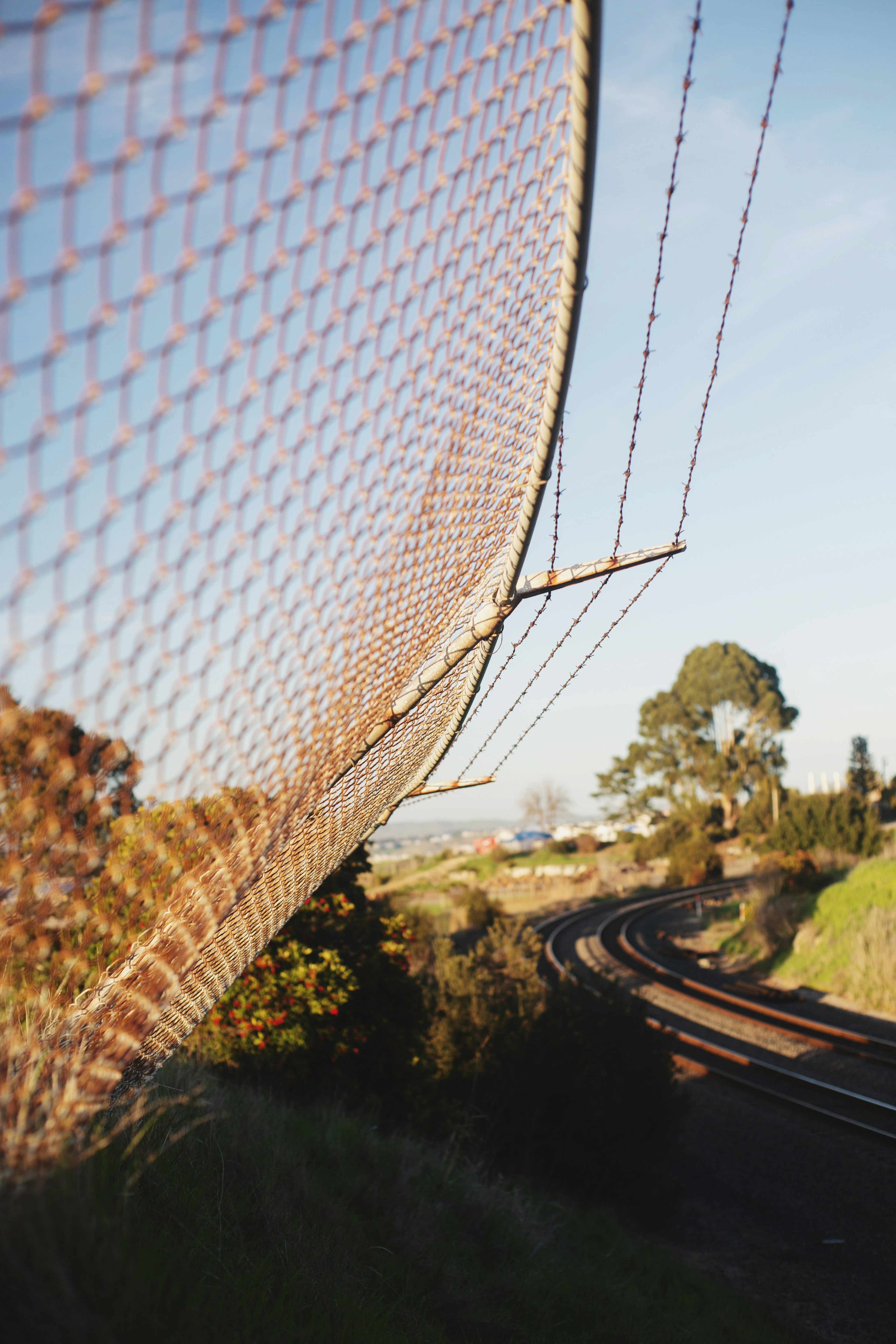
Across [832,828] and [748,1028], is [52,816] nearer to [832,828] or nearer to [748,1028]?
[748,1028]

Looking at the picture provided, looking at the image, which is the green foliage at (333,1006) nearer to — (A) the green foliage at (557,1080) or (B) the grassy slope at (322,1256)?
(A) the green foliage at (557,1080)

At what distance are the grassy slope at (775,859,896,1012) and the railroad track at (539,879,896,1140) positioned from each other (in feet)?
2.79

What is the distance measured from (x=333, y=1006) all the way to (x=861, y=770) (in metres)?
59.8

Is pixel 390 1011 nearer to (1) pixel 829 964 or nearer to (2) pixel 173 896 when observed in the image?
(2) pixel 173 896

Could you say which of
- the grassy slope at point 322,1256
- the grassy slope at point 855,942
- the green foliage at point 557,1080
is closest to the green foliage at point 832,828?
the grassy slope at point 855,942

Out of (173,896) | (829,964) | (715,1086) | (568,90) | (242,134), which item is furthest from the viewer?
(829,964)

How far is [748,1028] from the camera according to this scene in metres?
12.7

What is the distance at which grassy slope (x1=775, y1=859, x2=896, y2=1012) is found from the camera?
13.5m

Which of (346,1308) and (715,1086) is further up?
(346,1308)

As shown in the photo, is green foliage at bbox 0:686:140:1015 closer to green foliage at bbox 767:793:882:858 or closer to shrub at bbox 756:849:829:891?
shrub at bbox 756:849:829:891

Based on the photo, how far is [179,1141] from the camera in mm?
3354

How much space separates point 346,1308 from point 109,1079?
1.13 metres

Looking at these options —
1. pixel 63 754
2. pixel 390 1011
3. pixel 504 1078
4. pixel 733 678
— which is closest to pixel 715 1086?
pixel 504 1078

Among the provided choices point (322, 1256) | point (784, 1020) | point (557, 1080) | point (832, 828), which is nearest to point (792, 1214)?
point (557, 1080)
